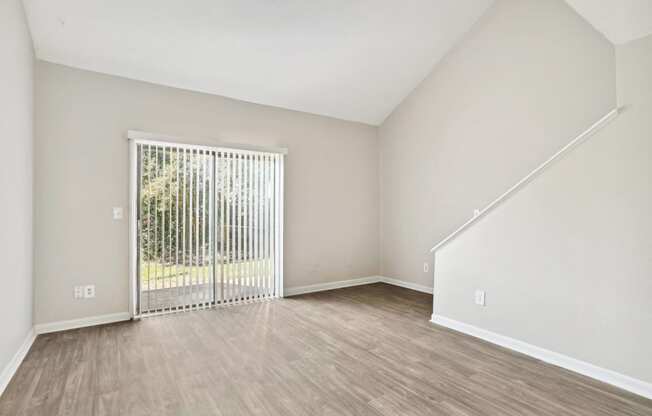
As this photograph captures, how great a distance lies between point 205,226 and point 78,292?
1.41 metres

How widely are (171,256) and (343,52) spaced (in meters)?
3.17

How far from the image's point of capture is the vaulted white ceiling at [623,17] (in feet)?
7.89

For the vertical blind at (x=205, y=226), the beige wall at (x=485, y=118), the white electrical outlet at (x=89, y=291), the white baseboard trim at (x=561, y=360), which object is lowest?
the white baseboard trim at (x=561, y=360)

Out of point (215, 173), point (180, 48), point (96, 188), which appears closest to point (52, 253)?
point (96, 188)

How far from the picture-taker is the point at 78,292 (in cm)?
358

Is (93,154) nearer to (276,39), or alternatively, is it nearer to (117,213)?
(117,213)

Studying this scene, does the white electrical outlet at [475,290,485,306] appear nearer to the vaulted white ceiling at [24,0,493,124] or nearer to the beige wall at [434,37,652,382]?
the beige wall at [434,37,652,382]

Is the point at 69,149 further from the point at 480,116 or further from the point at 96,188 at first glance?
the point at 480,116

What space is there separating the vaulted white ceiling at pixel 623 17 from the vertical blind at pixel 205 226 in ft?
11.8

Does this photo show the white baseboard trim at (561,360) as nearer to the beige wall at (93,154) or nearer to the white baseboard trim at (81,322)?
Result: the beige wall at (93,154)

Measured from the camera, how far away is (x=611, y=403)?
2.18 m

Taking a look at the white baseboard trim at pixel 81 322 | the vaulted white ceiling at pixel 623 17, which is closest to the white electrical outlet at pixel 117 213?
the white baseboard trim at pixel 81 322

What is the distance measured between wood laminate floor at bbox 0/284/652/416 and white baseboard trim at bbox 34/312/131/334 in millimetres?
102

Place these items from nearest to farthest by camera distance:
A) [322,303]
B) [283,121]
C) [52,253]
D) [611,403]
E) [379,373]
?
[611,403], [379,373], [52,253], [322,303], [283,121]
